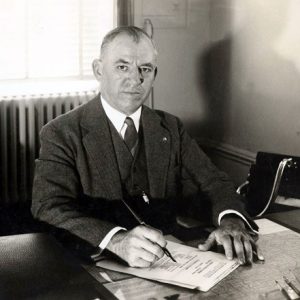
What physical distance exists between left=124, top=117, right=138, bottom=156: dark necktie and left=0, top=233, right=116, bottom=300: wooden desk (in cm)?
80

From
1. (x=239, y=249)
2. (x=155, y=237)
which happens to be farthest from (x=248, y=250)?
(x=155, y=237)

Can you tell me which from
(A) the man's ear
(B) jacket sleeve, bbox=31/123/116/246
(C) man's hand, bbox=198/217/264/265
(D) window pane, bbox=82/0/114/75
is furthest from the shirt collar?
(D) window pane, bbox=82/0/114/75

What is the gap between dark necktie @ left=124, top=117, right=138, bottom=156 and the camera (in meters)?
2.13

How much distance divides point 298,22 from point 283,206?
71.0 inches

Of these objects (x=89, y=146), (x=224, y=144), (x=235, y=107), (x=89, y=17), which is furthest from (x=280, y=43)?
(x=89, y=146)

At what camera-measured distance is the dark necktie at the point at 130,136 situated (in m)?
2.13

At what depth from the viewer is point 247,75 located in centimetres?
454

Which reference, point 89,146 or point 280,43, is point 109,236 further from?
point 280,43

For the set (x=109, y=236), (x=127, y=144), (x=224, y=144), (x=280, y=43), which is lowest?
(x=224, y=144)

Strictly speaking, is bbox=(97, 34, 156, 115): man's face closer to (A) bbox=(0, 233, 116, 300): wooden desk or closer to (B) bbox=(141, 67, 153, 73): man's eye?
(B) bbox=(141, 67, 153, 73): man's eye

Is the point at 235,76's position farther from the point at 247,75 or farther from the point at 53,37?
the point at 53,37

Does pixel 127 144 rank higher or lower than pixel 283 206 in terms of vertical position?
higher

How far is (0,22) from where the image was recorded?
4562 mm

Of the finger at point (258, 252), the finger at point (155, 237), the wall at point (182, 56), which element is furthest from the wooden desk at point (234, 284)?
the wall at point (182, 56)
